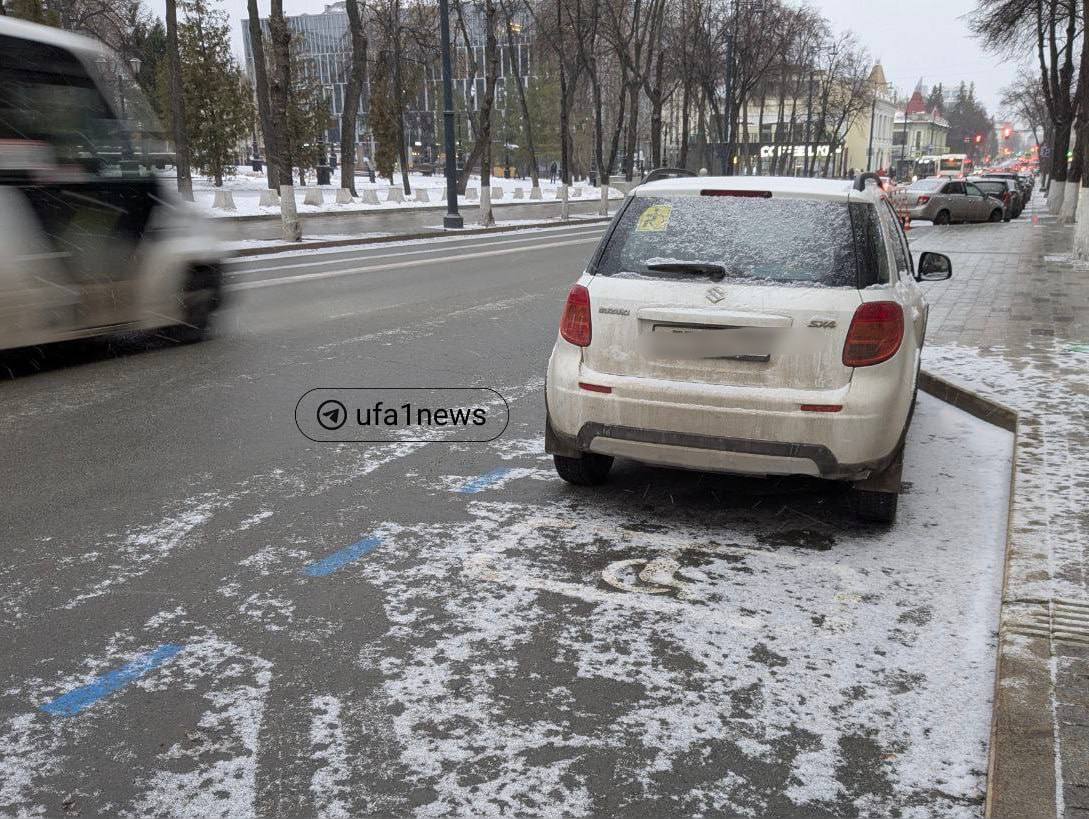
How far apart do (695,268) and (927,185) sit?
3107 centimetres

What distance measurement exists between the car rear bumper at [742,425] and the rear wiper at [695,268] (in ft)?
1.69

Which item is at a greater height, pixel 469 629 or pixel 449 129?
pixel 449 129

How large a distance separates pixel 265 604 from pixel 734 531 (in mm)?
2157

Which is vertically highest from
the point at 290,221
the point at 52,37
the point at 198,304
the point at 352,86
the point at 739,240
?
the point at 352,86

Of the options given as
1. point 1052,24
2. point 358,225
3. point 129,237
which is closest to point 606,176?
point 358,225

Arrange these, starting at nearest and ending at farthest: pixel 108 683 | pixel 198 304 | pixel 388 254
A: pixel 108 683, pixel 198 304, pixel 388 254

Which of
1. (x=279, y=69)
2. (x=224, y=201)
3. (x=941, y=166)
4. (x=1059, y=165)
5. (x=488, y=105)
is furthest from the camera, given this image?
(x=941, y=166)

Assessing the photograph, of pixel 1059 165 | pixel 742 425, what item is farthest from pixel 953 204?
pixel 742 425

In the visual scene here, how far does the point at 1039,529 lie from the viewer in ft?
14.0

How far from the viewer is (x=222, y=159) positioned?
152 ft

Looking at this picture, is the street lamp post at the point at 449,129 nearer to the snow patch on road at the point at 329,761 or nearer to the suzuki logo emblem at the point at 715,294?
the suzuki logo emblem at the point at 715,294

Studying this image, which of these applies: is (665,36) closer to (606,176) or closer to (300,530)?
(606,176)

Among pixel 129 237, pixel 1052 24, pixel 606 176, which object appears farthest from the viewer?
pixel 606 176

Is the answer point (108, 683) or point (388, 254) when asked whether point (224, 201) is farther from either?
point (108, 683)
